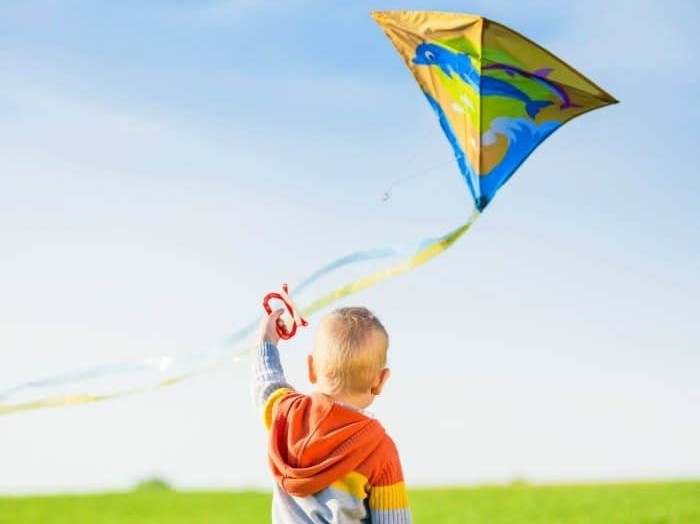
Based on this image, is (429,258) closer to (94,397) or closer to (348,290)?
(348,290)

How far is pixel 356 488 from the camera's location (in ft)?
11.9

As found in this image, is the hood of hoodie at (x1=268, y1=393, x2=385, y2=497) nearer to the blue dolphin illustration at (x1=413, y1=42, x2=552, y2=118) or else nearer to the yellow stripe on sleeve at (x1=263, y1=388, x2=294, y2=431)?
the yellow stripe on sleeve at (x1=263, y1=388, x2=294, y2=431)

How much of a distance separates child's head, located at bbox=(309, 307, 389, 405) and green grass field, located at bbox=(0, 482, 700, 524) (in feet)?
18.8

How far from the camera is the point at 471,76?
16.1 feet

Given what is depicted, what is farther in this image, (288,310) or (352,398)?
(288,310)

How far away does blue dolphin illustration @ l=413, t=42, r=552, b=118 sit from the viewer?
4.87 meters

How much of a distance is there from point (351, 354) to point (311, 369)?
8.9 inches

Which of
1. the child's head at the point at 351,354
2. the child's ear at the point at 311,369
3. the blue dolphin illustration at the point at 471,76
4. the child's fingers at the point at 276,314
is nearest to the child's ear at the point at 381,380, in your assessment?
the child's head at the point at 351,354

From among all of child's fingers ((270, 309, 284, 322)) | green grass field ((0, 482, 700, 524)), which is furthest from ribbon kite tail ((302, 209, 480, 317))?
green grass field ((0, 482, 700, 524))

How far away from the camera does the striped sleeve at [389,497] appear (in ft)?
11.8

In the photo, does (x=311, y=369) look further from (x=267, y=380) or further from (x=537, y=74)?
(x=537, y=74)

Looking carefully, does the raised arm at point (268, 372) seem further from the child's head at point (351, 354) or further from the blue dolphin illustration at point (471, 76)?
the blue dolphin illustration at point (471, 76)

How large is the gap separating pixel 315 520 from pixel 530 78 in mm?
2354

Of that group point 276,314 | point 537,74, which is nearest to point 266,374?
point 276,314
